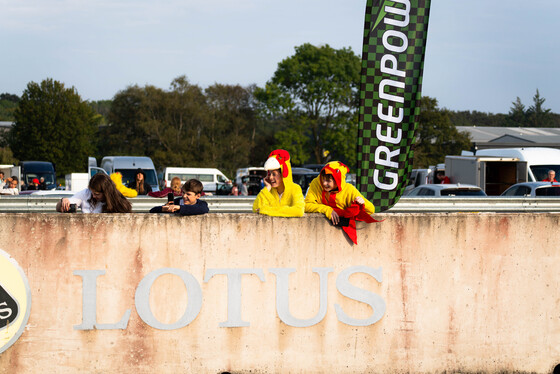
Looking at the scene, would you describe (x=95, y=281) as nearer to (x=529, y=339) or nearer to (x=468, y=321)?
(x=468, y=321)

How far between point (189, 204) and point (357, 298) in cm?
181

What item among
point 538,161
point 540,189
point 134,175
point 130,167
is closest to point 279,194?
point 540,189

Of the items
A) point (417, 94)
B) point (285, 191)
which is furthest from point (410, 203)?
point (285, 191)

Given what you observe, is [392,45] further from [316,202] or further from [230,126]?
[230,126]

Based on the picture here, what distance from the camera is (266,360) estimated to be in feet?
20.7

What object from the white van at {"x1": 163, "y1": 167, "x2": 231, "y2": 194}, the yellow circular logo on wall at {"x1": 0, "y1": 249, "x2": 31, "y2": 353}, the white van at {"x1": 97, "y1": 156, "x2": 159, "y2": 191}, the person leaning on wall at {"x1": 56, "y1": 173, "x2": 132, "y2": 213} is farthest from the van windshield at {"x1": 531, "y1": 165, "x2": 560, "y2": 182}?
the yellow circular logo on wall at {"x1": 0, "y1": 249, "x2": 31, "y2": 353}

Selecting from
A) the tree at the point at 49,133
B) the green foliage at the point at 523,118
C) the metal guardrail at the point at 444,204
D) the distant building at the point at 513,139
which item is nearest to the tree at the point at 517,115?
the green foliage at the point at 523,118

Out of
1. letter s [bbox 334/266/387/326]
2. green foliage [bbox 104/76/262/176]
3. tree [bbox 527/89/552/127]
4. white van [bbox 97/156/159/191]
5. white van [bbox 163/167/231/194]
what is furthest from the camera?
tree [bbox 527/89/552/127]

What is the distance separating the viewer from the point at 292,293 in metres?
6.38

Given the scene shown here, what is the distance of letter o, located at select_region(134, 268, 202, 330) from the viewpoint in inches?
243

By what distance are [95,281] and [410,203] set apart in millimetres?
5266

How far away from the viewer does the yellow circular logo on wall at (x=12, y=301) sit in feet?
19.7

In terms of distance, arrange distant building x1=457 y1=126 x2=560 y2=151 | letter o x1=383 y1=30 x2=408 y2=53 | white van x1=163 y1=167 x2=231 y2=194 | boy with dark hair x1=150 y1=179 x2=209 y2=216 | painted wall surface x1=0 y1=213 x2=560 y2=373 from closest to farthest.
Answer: painted wall surface x1=0 y1=213 x2=560 y2=373 < boy with dark hair x1=150 y1=179 x2=209 y2=216 < letter o x1=383 y1=30 x2=408 y2=53 < white van x1=163 y1=167 x2=231 y2=194 < distant building x1=457 y1=126 x2=560 y2=151

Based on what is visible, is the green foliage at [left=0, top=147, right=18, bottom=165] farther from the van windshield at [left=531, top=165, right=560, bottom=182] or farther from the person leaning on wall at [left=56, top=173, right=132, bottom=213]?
the person leaning on wall at [left=56, top=173, right=132, bottom=213]
